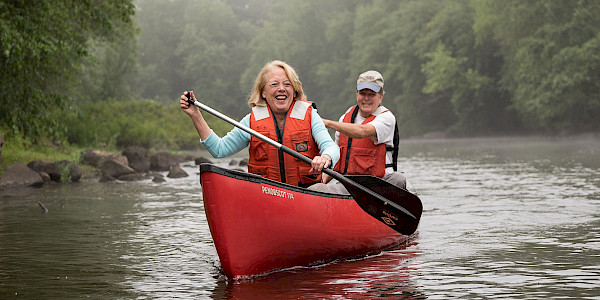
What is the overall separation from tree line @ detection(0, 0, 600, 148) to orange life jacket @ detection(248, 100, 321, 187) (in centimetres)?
532

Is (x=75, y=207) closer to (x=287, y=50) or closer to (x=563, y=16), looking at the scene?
(x=563, y=16)

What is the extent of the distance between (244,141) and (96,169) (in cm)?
1263

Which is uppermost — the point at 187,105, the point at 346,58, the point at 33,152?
the point at 346,58

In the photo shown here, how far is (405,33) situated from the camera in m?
49.8

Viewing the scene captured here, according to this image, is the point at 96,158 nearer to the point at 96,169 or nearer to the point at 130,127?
the point at 96,169

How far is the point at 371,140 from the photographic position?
741cm

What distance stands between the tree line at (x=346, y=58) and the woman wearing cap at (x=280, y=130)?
528 centimetres

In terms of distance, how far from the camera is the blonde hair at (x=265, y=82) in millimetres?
6215

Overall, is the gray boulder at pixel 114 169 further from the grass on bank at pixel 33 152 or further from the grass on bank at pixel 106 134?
the grass on bank at pixel 106 134

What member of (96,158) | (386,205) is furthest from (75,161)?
(386,205)

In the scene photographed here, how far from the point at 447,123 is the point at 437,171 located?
31.4 m

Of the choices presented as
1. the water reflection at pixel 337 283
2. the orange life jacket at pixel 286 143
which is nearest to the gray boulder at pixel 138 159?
the water reflection at pixel 337 283

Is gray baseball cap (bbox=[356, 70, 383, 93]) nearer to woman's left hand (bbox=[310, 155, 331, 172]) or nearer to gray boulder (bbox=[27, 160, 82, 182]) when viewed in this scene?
woman's left hand (bbox=[310, 155, 331, 172])

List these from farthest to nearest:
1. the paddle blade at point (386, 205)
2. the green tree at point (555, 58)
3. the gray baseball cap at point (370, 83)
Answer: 1. the green tree at point (555, 58)
2. the gray baseball cap at point (370, 83)
3. the paddle blade at point (386, 205)
